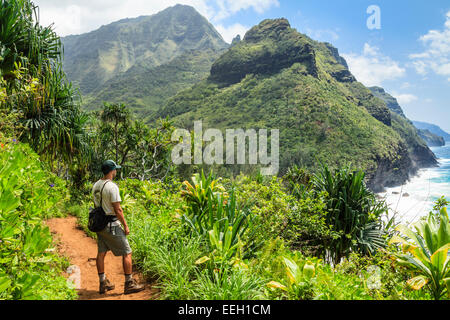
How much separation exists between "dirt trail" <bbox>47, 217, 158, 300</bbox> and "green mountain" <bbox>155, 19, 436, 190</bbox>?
30.9m

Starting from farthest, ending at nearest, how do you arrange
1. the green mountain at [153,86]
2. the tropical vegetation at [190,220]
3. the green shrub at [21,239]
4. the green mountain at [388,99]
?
the green mountain at [388,99] < the green mountain at [153,86] < the tropical vegetation at [190,220] < the green shrub at [21,239]

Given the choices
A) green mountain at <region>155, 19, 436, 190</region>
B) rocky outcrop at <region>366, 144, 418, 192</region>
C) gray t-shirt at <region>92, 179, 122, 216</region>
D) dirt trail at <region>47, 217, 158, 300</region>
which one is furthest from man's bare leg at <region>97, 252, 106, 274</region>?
rocky outcrop at <region>366, 144, 418, 192</region>

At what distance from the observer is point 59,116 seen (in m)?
5.66

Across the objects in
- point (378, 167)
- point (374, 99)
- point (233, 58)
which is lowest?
point (378, 167)

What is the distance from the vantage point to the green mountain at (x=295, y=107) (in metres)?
47.6

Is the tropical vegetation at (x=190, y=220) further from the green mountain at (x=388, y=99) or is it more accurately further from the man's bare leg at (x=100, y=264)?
the green mountain at (x=388, y=99)

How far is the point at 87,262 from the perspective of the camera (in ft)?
13.3

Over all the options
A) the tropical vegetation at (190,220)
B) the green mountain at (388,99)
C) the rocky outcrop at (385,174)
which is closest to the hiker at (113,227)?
the tropical vegetation at (190,220)

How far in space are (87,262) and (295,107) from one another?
178 feet

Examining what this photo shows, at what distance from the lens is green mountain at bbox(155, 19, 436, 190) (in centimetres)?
4762

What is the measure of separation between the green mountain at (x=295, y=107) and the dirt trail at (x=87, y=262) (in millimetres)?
30863
